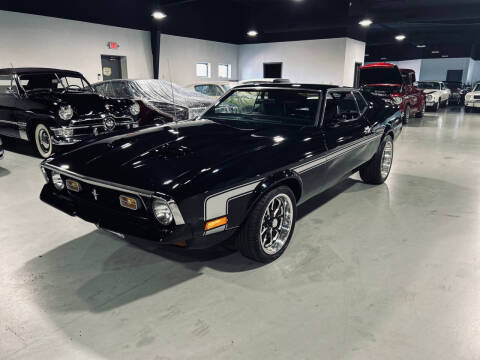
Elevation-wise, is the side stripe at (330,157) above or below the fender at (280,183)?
above

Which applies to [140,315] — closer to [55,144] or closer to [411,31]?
[55,144]

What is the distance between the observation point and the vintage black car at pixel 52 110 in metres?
5.55

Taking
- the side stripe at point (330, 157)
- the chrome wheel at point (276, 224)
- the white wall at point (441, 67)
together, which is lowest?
the chrome wheel at point (276, 224)

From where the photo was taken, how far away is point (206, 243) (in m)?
2.09

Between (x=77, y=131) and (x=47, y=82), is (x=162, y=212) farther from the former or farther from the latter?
(x=47, y=82)

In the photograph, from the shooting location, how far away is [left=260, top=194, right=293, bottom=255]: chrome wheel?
2503 mm

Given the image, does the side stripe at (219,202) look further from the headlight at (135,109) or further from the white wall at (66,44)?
the white wall at (66,44)

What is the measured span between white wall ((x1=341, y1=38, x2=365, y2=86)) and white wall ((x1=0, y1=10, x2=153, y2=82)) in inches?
345

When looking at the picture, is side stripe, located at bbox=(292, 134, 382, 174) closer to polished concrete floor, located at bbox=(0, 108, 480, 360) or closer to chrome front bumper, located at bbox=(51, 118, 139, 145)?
polished concrete floor, located at bbox=(0, 108, 480, 360)

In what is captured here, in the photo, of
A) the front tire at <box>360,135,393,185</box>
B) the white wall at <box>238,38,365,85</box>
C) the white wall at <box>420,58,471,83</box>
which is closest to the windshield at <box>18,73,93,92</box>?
the front tire at <box>360,135,393,185</box>

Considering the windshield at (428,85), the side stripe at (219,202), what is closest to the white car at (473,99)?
the windshield at (428,85)

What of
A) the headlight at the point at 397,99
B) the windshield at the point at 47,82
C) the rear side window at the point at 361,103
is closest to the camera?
the rear side window at the point at 361,103

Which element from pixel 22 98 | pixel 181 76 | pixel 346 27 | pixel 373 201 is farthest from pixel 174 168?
pixel 346 27

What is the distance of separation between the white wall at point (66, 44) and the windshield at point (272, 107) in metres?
9.00
